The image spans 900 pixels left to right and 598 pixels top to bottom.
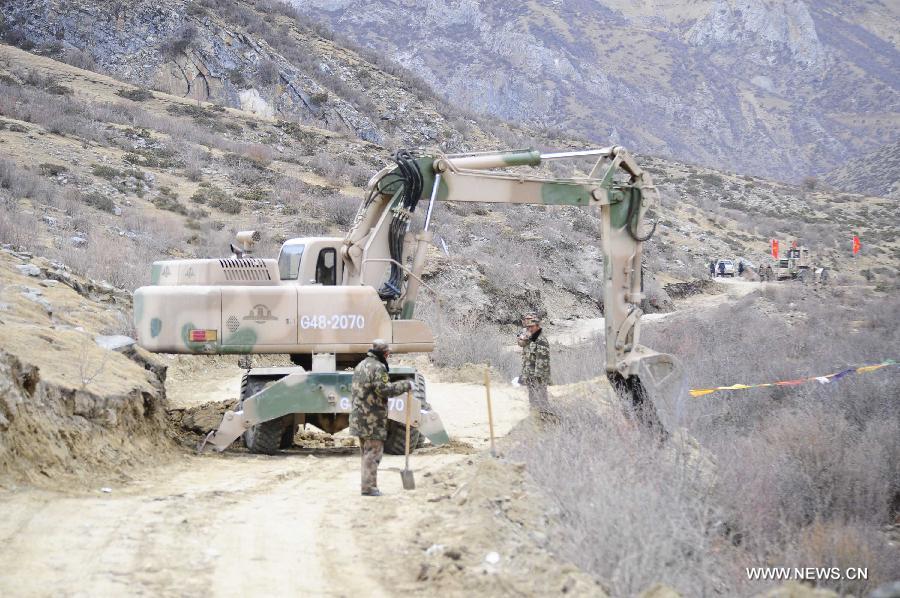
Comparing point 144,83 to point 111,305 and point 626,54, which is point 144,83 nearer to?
point 111,305

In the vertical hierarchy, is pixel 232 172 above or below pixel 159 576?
above

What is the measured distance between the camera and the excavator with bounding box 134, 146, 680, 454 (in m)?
11.2

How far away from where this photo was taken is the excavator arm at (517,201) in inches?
456

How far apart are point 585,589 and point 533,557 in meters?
0.69

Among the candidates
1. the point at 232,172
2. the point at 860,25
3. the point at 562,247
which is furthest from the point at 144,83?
the point at 860,25

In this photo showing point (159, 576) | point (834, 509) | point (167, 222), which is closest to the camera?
point (159, 576)

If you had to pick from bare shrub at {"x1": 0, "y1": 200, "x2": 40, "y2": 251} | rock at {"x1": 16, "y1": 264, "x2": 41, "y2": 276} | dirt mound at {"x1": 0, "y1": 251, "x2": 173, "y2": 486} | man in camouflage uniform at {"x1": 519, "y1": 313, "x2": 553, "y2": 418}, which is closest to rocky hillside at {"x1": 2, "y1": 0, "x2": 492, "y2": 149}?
bare shrub at {"x1": 0, "y1": 200, "x2": 40, "y2": 251}

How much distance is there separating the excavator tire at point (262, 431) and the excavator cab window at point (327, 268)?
57.3 inches

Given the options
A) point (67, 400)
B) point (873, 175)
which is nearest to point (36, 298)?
point (67, 400)

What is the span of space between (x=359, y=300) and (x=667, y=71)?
113 m

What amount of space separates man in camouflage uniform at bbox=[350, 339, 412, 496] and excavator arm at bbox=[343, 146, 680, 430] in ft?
8.93

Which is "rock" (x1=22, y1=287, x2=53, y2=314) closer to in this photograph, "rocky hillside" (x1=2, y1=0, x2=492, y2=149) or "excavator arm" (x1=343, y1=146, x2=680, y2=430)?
"excavator arm" (x1=343, y1=146, x2=680, y2=430)

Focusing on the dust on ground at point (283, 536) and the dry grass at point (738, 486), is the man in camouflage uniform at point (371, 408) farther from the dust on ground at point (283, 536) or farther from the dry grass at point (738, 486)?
the dry grass at point (738, 486)

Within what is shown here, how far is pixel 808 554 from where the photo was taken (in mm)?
7098
